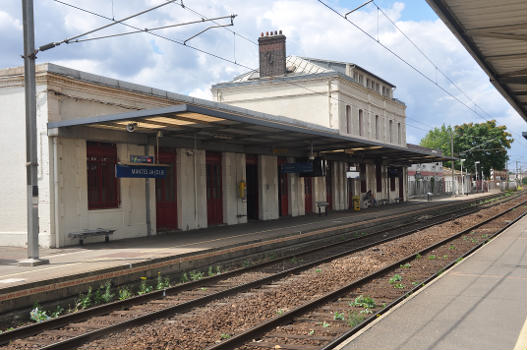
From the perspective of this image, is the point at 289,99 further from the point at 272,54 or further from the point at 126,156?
the point at 126,156

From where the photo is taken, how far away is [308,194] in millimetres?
27672

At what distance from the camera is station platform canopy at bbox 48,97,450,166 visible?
1255cm

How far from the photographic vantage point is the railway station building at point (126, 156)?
44.1 feet

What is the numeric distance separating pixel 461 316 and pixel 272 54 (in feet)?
95.1

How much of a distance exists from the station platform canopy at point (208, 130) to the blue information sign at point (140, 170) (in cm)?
109

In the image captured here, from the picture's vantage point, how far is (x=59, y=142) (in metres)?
13.6

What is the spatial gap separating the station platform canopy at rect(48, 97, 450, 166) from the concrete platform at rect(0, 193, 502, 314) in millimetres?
3314

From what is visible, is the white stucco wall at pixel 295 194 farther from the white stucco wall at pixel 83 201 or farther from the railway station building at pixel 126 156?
the white stucco wall at pixel 83 201

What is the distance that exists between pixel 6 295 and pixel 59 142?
6595 mm

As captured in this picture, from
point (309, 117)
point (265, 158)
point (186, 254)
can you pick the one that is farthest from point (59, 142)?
point (309, 117)

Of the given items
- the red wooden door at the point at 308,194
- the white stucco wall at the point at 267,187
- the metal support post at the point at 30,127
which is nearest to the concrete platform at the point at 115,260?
the metal support post at the point at 30,127

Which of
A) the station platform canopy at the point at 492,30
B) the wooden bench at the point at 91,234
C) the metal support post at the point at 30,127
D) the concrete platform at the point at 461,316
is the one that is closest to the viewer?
the concrete platform at the point at 461,316

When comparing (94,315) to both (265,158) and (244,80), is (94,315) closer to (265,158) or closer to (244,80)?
(265,158)

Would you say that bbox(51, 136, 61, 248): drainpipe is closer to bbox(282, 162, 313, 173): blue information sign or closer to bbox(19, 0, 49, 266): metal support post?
bbox(19, 0, 49, 266): metal support post
